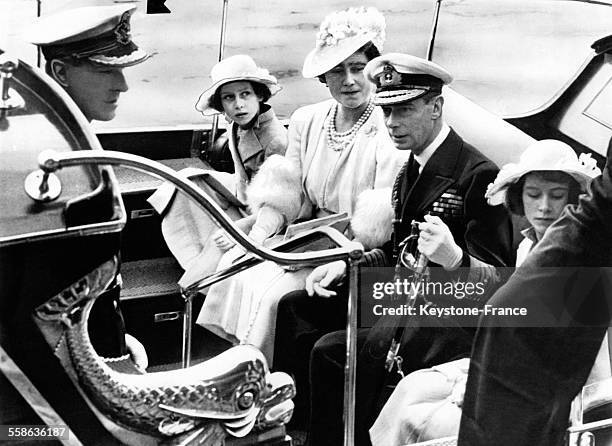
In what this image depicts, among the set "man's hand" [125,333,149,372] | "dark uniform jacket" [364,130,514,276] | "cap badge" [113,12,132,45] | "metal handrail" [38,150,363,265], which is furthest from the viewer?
"dark uniform jacket" [364,130,514,276]

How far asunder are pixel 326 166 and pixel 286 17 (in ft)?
1.14

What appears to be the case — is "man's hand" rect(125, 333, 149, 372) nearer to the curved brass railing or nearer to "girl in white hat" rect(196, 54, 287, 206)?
the curved brass railing

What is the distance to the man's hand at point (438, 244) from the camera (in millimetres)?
2805

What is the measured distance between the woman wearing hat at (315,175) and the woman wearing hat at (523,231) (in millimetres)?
336

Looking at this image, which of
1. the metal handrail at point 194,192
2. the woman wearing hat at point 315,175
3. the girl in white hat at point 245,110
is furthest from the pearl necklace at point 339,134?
the metal handrail at point 194,192

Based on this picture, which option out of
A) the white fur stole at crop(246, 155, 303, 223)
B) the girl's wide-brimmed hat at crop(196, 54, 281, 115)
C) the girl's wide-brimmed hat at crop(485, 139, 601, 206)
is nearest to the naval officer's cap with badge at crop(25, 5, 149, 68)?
the girl's wide-brimmed hat at crop(196, 54, 281, 115)

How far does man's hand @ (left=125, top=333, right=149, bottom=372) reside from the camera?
2672mm

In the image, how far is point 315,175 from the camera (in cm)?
275

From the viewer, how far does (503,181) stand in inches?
112

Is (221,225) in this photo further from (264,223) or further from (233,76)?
(233,76)

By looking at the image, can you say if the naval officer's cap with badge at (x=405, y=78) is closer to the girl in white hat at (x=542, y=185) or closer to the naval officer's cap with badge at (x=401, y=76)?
the naval officer's cap with badge at (x=401, y=76)

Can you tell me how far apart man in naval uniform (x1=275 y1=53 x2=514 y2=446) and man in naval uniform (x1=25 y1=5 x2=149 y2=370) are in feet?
1.33

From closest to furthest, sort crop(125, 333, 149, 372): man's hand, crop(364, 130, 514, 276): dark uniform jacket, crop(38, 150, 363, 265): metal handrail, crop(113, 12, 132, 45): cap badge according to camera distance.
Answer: crop(38, 150, 363, 265): metal handrail, crop(113, 12, 132, 45): cap badge, crop(125, 333, 149, 372): man's hand, crop(364, 130, 514, 276): dark uniform jacket

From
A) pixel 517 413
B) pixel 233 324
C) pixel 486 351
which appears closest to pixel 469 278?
pixel 486 351
